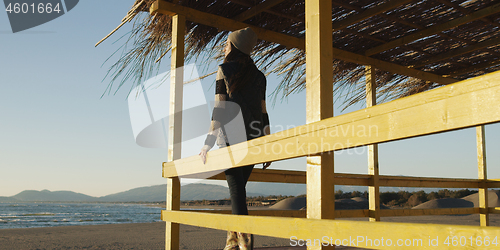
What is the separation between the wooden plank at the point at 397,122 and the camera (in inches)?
38.7

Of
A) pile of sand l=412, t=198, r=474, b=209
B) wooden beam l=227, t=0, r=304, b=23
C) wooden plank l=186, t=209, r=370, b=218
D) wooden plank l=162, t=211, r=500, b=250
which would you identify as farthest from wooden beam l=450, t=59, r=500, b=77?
pile of sand l=412, t=198, r=474, b=209

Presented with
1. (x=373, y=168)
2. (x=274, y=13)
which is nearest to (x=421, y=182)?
(x=373, y=168)

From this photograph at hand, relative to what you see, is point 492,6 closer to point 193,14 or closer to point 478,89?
point 193,14

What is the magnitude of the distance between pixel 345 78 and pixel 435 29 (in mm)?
1719

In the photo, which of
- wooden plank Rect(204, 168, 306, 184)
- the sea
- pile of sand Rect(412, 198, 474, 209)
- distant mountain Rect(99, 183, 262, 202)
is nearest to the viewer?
wooden plank Rect(204, 168, 306, 184)

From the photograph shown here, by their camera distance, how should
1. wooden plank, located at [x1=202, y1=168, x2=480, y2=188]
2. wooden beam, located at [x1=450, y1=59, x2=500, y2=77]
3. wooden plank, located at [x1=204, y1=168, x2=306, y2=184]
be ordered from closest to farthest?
wooden plank, located at [x1=204, y1=168, x2=306, y2=184]
wooden plank, located at [x1=202, y1=168, x2=480, y2=188]
wooden beam, located at [x1=450, y1=59, x2=500, y2=77]

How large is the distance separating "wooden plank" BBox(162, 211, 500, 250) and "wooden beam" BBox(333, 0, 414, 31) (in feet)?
8.83

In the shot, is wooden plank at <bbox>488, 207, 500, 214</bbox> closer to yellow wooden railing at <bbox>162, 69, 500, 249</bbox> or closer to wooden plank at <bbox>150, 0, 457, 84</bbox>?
wooden plank at <bbox>150, 0, 457, 84</bbox>

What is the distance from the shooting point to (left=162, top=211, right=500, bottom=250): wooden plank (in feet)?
3.28

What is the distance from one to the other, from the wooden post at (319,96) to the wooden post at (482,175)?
5237 millimetres

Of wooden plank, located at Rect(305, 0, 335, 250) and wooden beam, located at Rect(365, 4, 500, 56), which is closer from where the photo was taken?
wooden plank, located at Rect(305, 0, 335, 250)

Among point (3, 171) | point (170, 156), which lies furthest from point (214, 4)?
point (3, 171)

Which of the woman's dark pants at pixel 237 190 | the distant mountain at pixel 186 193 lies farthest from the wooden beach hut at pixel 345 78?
the distant mountain at pixel 186 193

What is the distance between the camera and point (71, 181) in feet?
146
